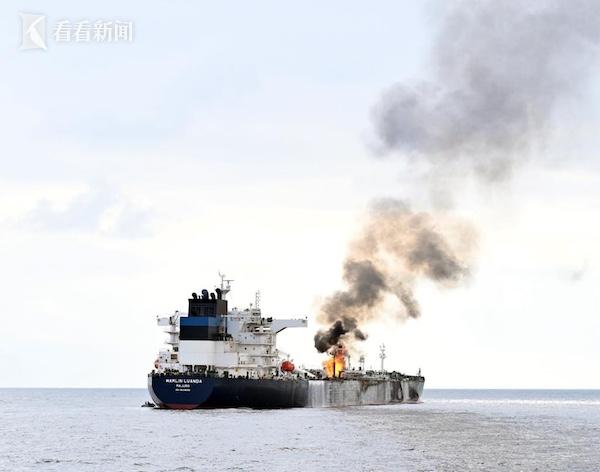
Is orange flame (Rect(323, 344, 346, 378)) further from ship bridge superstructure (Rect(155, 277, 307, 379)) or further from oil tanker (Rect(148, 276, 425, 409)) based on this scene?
ship bridge superstructure (Rect(155, 277, 307, 379))

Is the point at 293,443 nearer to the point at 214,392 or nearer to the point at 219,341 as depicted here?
the point at 214,392

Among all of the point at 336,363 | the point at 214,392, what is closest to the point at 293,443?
the point at 214,392

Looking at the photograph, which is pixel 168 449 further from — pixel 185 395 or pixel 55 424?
pixel 55 424

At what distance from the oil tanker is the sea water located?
6.81 feet

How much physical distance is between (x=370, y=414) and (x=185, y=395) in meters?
21.6

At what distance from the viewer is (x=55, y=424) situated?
115 metres

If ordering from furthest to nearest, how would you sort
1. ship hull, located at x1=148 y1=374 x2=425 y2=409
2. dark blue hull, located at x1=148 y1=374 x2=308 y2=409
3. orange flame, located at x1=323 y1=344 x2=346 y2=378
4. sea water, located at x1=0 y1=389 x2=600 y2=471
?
Answer: orange flame, located at x1=323 y1=344 x2=346 y2=378 < ship hull, located at x1=148 y1=374 x2=425 y2=409 < dark blue hull, located at x1=148 y1=374 x2=308 y2=409 < sea water, located at x1=0 y1=389 x2=600 y2=471

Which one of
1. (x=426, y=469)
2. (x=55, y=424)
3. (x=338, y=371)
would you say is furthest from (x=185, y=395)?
(x=426, y=469)

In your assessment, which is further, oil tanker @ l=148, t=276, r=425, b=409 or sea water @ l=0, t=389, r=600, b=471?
oil tanker @ l=148, t=276, r=425, b=409

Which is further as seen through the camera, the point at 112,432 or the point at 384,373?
the point at 384,373

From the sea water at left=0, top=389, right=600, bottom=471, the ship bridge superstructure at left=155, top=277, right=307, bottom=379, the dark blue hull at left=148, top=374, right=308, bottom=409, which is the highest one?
the ship bridge superstructure at left=155, top=277, right=307, bottom=379

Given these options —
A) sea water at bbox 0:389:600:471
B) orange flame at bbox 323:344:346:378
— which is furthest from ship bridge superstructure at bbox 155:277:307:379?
orange flame at bbox 323:344:346:378

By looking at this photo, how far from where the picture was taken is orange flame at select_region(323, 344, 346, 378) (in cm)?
14650

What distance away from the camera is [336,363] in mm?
147250
